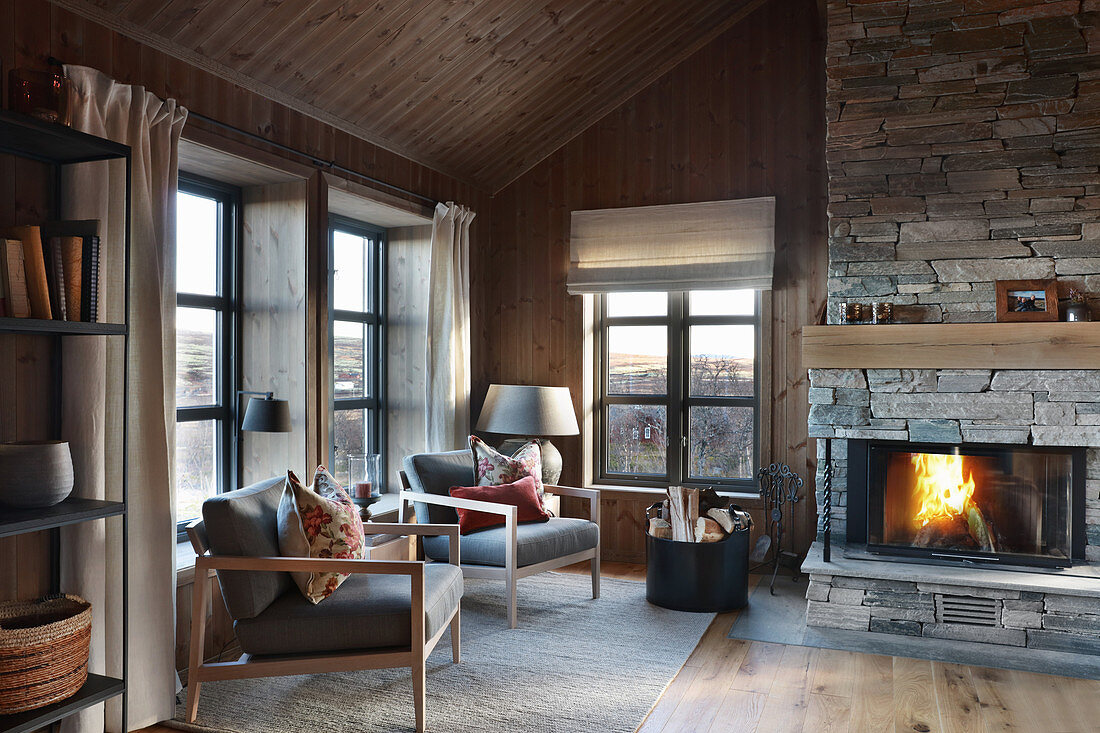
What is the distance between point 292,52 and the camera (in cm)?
346

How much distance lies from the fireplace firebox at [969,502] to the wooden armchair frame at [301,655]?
246 cm

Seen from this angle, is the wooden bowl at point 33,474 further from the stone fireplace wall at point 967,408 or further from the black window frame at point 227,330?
the stone fireplace wall at point 967,408

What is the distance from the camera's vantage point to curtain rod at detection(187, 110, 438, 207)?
10.9 ft

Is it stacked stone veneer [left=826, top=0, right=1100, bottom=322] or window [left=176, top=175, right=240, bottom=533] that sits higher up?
stacked stone veneer [left=826, top=0, right=1100, bottom=322]

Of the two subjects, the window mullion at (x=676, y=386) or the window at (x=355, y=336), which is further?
the window mullion at (x=676, y=386)

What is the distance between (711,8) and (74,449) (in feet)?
13.2

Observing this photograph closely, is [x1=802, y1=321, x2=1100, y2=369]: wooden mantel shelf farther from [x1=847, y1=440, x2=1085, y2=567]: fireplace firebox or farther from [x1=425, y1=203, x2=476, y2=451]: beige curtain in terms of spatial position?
[x1=425, y1=203, x2=476, y2=451]: beige curtain

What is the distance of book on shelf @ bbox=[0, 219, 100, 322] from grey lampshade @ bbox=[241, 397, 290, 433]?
1.00 m

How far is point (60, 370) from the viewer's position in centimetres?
271

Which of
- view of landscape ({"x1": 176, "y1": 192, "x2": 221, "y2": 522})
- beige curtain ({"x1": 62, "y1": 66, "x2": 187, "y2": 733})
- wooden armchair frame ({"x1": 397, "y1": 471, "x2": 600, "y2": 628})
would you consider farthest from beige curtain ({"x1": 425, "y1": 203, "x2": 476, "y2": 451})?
beige curtain ({"x1": 62, "y1": 66, "x2": 187, "y2": 733})

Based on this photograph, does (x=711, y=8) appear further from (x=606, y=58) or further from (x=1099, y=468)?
(x=1099, y=468)

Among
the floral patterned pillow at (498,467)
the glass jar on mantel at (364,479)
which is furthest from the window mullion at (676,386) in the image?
the glass jar on mantel at (364,479)

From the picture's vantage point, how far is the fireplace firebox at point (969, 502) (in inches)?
152

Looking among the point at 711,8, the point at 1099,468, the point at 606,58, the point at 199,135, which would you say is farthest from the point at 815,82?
the point at 199,135
